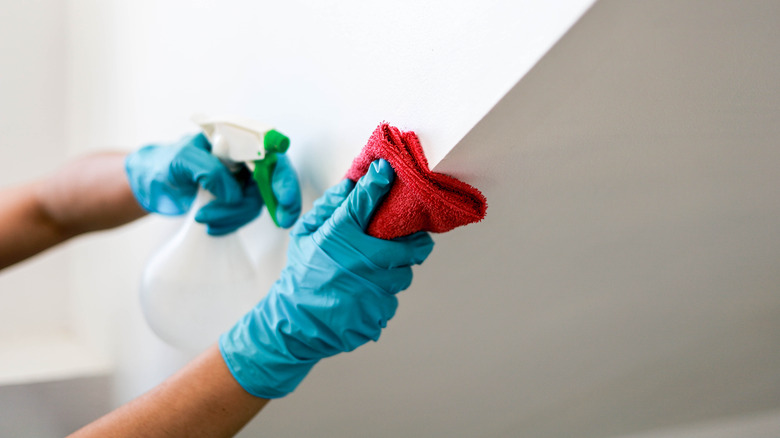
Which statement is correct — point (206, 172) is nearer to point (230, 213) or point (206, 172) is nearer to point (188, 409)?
point (230, 213)

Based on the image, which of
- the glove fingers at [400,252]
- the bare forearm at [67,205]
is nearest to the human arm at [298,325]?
the glove fingers at [400,252]

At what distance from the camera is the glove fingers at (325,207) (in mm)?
809

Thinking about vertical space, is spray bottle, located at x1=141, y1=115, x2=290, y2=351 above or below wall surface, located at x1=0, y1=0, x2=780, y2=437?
below

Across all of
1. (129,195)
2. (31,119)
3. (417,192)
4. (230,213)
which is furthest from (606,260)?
(31,119)

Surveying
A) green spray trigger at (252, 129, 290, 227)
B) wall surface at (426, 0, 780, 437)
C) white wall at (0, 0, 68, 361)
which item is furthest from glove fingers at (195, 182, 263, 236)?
white wall at (0, 0, 68, 361)

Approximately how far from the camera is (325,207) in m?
0.83

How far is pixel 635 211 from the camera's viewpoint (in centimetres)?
88

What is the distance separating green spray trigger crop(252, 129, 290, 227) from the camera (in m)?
0.91

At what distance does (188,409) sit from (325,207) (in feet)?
1.09

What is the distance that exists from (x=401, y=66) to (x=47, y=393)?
134 centimetres

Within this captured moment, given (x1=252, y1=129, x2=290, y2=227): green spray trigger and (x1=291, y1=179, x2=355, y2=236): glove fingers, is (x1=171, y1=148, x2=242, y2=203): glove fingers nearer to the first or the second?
(x1=252, y1=129, x2=290, y2=227): green spray trigger

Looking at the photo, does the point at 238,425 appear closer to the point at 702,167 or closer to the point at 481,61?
the point at 481,61

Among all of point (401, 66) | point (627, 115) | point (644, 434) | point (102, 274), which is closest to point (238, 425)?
point (401, 66)

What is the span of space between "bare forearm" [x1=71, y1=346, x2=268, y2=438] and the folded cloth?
340 mm
